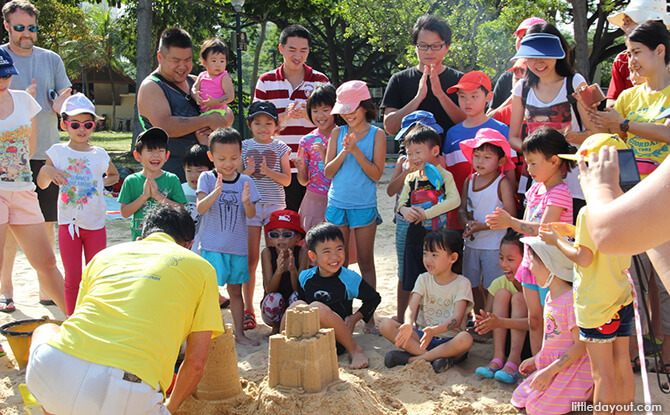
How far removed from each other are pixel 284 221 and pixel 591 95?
2381 millimetres

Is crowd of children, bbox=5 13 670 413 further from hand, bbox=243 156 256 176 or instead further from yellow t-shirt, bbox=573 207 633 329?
yellow t-shirt, bbox=573 207 633 329

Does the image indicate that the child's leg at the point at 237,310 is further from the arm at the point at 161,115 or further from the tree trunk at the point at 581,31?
the tree trunk at the point at 581,31

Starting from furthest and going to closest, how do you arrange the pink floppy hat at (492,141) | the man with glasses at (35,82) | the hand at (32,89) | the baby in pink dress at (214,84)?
1. the baby in pink dress at (214,84)
2. the man with glasses at (35,82)
3. the hand at (32,89)
4. the pink floppy hat at (492,141)

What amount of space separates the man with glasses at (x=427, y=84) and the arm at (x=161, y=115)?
159 cm

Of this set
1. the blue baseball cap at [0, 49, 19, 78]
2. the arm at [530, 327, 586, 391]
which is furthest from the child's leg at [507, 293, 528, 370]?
the blue baseball cap at [0, 49, 19, 78]

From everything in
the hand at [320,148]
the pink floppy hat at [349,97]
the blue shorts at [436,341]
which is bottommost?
the blue shorts at [436,341]

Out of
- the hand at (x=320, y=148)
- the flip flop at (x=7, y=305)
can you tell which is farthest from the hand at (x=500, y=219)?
the flip flop at (x=7, y=305)

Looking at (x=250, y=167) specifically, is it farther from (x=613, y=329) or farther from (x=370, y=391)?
(x=613, y=329)

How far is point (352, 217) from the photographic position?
15.5ft

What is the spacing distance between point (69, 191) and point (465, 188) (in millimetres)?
2992

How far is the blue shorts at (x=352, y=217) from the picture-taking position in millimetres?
4730

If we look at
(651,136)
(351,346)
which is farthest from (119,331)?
(651,136)

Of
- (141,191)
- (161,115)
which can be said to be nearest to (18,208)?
(141,191)

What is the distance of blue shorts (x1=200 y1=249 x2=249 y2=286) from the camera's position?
4641mm
